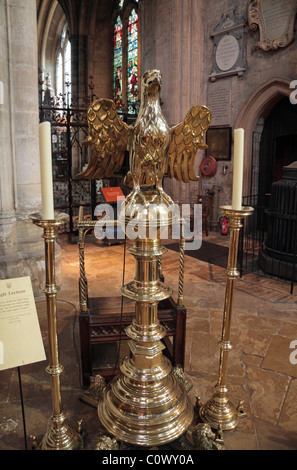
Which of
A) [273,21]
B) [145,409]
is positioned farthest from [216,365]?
[273,21]

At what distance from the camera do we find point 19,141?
422cm

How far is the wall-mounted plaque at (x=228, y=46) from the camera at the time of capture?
7898 mm

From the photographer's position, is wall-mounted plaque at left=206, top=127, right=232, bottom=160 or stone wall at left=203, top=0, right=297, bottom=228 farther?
wall-mounted plaque at left=206, top=127, right=232, bottom=160

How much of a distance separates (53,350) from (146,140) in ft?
3.78

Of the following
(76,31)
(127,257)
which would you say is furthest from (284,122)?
(76,31)

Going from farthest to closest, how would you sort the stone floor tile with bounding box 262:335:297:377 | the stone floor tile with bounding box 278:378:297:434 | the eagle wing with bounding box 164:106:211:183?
the stone floor tile with bounding box 262:335:297:377 < the stone floor tile with bounding box 278:378:297:434 < the eagle wing with bounding box 164:106:211:183

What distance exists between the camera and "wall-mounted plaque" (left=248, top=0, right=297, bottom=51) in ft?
22.6

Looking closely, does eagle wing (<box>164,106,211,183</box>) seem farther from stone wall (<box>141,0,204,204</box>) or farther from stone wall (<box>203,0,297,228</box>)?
stone wall (<box>141,0,204,204</box>)

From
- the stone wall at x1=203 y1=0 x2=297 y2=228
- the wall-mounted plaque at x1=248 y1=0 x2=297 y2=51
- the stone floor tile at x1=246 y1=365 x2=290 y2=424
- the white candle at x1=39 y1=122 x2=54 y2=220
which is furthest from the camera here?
the stone wall at x1=203 y1=0 x2=297 y2=228

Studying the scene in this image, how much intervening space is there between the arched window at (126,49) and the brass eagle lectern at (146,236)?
11.1 metres

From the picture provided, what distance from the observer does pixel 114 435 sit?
1975 mm

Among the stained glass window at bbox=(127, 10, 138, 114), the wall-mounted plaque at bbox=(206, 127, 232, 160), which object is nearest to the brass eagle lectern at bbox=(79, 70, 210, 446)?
the wall-mounted plaque at bbox=(206, 127, 232, 160)

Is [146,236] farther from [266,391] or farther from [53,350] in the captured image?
[266,391]

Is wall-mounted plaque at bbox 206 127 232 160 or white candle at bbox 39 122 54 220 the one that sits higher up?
wall-mounted plaque at bbox 206 127 232 160
